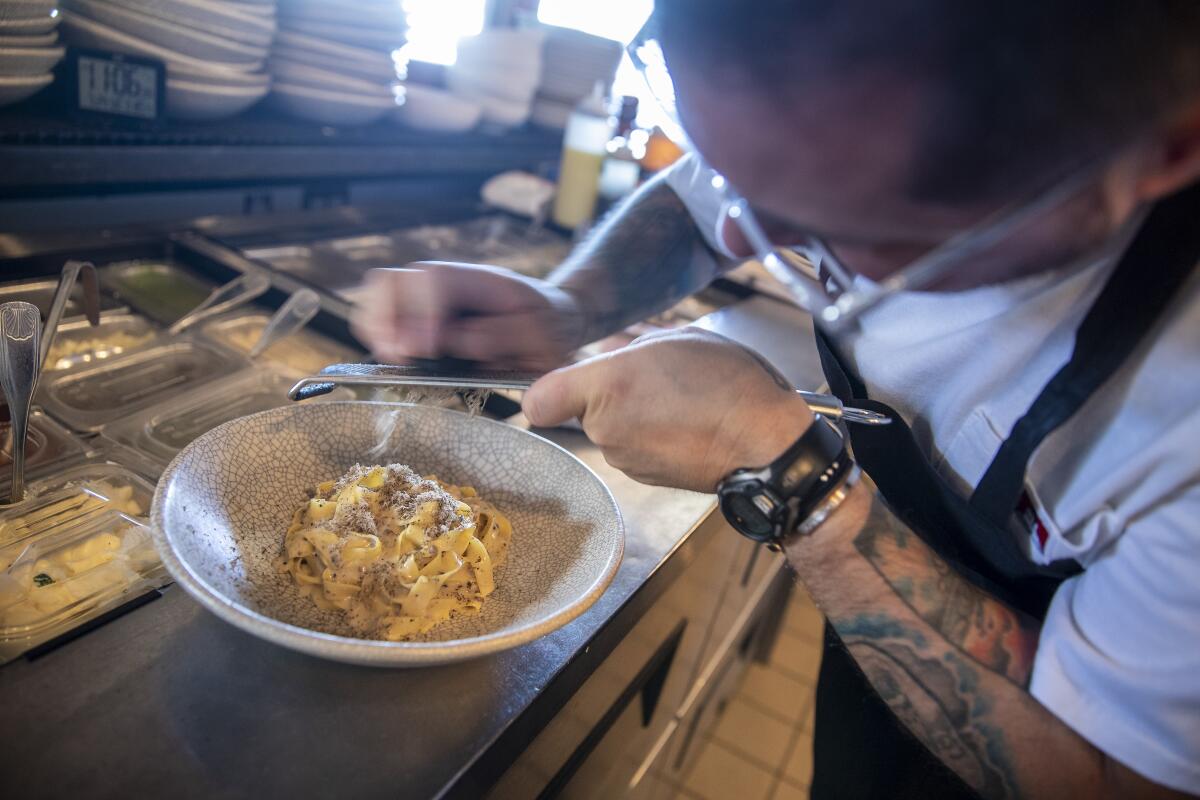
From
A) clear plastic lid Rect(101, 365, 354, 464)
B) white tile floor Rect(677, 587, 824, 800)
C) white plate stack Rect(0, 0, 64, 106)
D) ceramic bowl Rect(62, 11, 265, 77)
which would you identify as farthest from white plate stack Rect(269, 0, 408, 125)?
white tile floor Rect(677, 587, 824, 800)

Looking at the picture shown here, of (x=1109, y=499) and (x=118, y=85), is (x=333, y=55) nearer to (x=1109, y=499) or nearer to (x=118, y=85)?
(x=118, y=85)

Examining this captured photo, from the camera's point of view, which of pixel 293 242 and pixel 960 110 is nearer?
pixel 960 110

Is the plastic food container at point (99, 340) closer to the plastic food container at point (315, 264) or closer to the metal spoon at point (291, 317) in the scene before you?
the metal spoon at point (291, 317)

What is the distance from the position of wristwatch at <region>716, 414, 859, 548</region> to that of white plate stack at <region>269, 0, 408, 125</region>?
5.75 ft

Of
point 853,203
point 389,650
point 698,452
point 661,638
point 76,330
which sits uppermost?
point 853,203

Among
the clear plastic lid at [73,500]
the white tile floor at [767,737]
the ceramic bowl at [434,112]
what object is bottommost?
the white tile floor at [767,737]

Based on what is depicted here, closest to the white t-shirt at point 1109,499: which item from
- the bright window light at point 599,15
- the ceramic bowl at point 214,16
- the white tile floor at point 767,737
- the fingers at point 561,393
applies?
the fingers at point 561,393

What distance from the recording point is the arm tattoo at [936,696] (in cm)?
95

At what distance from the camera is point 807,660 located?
3.38 m

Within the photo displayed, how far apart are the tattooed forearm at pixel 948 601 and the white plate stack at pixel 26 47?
1684mm

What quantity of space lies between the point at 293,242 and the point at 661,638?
155 centimetres

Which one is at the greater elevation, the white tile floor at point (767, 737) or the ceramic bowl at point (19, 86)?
the ceramic bowl at point (19, 86)

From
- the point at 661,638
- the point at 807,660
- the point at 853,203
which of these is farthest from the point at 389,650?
the point at 807,660

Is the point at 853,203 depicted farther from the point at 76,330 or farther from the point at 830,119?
the point at 76,330
